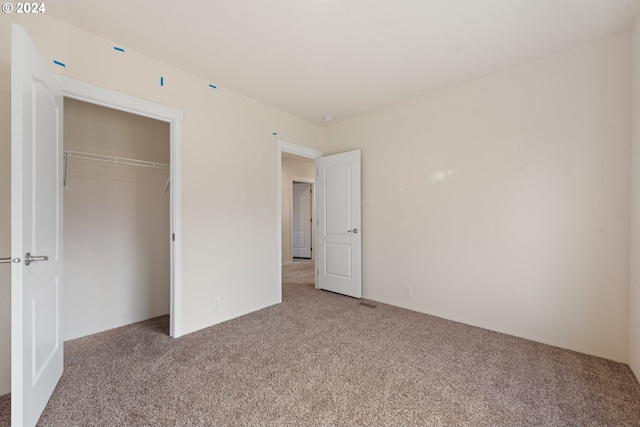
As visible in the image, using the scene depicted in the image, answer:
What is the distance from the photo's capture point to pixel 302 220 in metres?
7.65

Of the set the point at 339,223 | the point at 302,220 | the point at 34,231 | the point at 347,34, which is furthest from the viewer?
the point at 302,220

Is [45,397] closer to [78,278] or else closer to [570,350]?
[78,278]

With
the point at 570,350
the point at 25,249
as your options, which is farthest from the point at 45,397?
the point at 570,350

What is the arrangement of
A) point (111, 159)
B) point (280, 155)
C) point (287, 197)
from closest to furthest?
point (111, 159)
point (280, 155)
point (287, 197)

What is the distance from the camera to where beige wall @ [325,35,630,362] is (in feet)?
7.27

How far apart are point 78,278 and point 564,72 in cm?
480

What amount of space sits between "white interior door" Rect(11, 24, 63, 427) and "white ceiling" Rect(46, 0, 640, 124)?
2.52 ft

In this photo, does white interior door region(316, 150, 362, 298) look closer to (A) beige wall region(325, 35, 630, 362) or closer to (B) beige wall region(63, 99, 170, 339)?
(A) beige wall region(325, 35, 630, 362)

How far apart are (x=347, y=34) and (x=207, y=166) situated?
1.81m

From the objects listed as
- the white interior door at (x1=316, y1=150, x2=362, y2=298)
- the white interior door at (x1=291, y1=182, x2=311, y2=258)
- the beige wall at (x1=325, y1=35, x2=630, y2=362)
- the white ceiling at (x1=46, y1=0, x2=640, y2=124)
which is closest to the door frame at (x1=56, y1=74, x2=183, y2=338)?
the white ceiling at (x1=46, y1=0, x2=640, y2=124)

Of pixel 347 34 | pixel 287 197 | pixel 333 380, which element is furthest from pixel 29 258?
pixel 287 197

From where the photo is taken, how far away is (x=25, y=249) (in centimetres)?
138

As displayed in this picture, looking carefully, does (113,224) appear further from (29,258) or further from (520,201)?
(520,201)

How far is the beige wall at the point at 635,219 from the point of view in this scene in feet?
6.39
